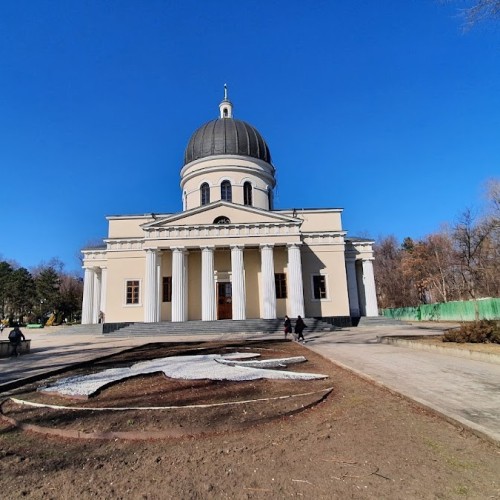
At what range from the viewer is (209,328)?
2830cm

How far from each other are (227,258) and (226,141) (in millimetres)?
13672

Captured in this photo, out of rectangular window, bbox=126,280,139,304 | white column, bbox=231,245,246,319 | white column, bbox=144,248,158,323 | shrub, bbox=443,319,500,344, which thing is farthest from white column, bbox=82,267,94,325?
shrub, bbox=443,319,500,344

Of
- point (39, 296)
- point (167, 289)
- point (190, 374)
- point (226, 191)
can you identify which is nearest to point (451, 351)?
point (190, 374)

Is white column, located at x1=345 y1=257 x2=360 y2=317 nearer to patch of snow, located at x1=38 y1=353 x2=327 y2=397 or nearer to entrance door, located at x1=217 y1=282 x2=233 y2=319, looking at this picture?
entrance door, located at x1=217 y1=282 x2=233 y2=319

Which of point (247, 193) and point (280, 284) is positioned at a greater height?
point (247, 193)

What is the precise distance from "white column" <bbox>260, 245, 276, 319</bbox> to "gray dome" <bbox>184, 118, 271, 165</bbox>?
43.7 feet

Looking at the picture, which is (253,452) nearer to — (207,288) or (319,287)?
(207,288)

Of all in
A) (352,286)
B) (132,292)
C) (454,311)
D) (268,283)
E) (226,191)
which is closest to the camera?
(268,283)

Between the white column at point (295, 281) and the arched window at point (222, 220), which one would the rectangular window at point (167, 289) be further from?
the white column at point (295, 281)

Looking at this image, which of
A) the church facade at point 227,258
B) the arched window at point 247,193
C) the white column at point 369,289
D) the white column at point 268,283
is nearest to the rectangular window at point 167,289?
the church facade at point 227,258

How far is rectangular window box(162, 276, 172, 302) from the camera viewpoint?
109 feet

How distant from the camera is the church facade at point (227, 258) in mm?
30891

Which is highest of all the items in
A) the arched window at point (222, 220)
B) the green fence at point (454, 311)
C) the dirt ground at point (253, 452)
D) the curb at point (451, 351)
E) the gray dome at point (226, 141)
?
the gray dome at point (226, 141)

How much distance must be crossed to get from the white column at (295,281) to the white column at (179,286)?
30.1 feet
